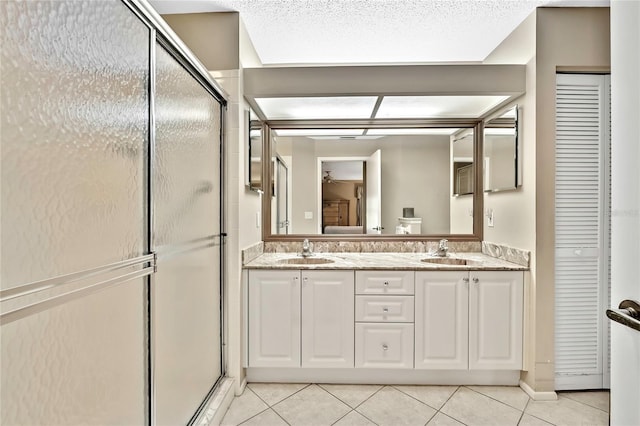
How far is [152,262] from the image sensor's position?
1233mm

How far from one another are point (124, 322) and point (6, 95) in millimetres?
717

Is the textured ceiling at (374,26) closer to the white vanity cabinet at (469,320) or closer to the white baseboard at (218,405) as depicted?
the white vanity cabinet at (469,320)

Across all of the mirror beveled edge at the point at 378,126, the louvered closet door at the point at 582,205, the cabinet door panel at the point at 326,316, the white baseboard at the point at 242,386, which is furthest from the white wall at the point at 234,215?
the louvered closet door at the point at 582,205

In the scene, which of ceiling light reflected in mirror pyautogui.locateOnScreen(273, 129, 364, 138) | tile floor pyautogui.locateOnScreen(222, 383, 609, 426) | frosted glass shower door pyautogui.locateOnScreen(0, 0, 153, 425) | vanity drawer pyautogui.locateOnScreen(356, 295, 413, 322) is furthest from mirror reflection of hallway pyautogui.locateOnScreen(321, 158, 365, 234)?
frosted glass shower door pyautogui.locateOnScreen(0, 0, 153, 425)

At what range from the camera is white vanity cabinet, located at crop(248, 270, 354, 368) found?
2207 millimetres

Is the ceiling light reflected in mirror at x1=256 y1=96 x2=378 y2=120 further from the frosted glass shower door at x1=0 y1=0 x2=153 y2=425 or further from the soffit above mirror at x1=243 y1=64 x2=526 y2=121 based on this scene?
the frosted glass shower door at x1=0 y1=0 x2=153 y2=425

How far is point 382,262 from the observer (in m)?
2.33

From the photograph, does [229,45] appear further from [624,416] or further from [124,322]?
[624,416]

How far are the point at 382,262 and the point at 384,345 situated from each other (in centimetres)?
54

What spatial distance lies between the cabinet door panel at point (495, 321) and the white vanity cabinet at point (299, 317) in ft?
2.61

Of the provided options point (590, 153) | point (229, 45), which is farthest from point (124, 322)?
point (590, 153)

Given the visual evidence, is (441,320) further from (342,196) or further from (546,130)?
(546,130)

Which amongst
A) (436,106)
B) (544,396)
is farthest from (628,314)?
(436,106)

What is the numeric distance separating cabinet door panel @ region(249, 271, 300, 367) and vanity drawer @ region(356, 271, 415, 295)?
1.37 ft
